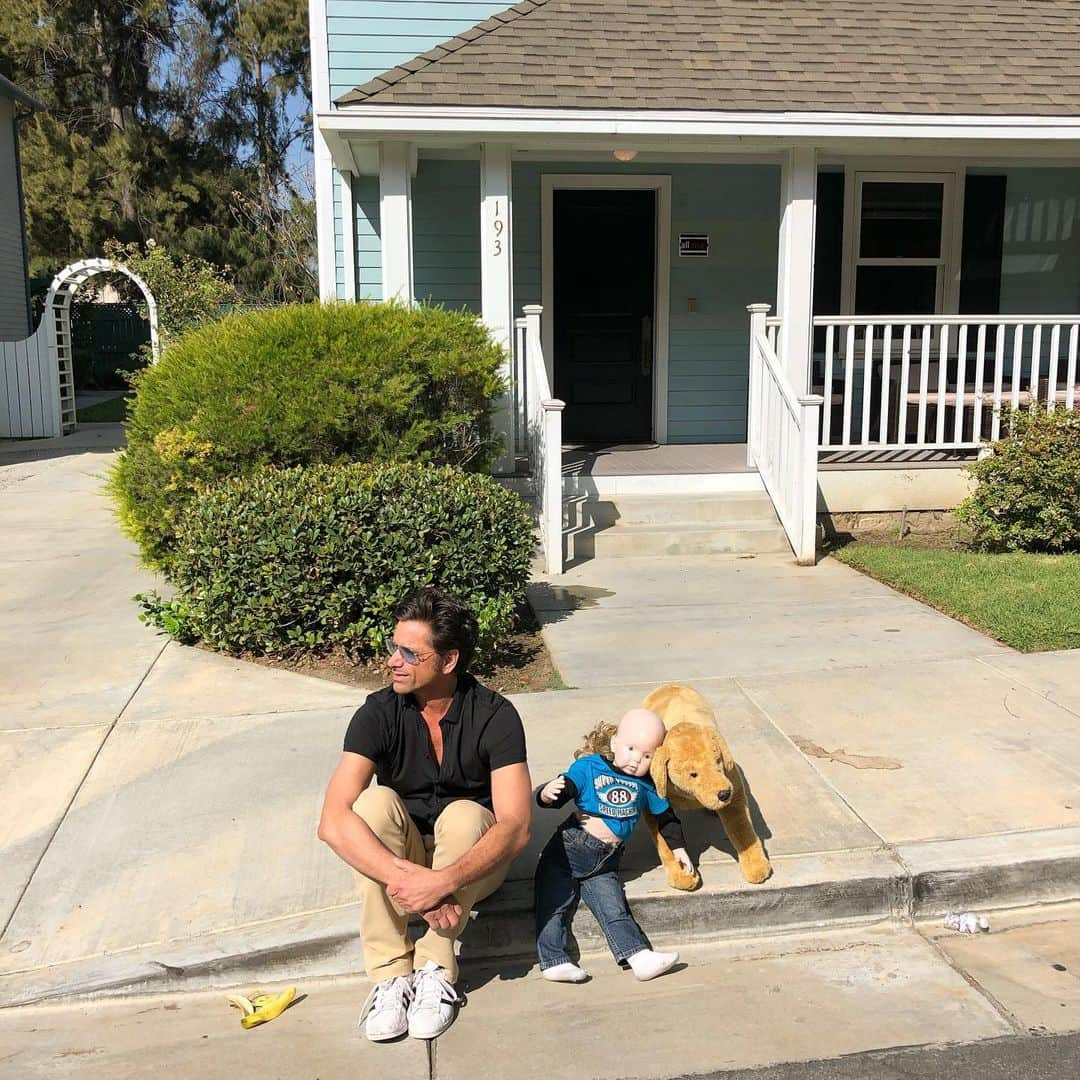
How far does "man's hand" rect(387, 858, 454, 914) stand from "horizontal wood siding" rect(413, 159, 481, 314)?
7451 mm

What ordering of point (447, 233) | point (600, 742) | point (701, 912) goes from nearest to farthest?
point (701, 912)
point (600, 742)
point (447, 233)

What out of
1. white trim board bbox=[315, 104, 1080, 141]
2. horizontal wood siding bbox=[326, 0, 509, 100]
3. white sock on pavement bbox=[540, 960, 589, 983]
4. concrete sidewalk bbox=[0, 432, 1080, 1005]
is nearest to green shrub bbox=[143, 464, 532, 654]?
concrete sidewalk bbox=[0, 432, 1080, 1005]

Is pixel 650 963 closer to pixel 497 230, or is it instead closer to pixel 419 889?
pixel 419 889

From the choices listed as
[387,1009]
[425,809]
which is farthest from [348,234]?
[387,1009]

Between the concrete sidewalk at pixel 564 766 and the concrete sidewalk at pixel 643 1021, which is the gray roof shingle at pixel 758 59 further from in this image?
the concrete sidewalk at pixel 643 1021

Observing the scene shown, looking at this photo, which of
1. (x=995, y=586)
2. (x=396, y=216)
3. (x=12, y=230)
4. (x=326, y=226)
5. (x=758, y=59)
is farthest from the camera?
(x=12, y=230)

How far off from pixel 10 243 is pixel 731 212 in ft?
50.8

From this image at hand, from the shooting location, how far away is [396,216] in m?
8.47

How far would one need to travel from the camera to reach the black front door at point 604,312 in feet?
33.3

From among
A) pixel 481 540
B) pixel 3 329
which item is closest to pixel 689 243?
pixel 481 540

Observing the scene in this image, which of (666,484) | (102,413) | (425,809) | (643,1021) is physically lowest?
(643,1021)

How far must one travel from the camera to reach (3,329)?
20.0 meters

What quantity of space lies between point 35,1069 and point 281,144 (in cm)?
3423

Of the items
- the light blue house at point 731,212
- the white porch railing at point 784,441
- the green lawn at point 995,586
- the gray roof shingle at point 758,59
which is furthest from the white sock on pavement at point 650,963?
the gray roof shingle at point 758,59
